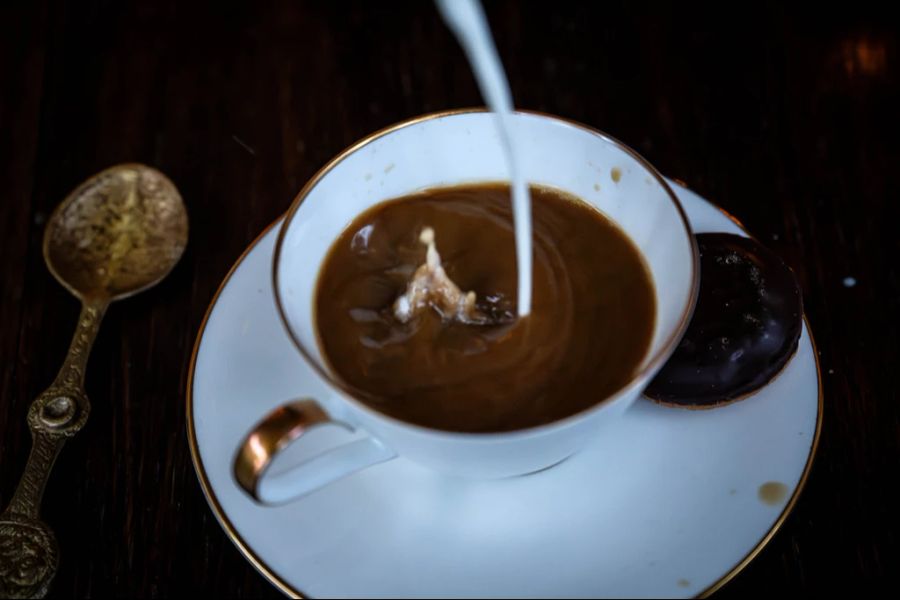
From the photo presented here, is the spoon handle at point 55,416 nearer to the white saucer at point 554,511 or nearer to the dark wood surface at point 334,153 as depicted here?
the dark wood surface at point 334,153

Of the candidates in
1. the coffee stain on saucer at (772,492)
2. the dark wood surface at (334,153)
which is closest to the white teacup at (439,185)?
the coffee stain on saucer at (772,492)

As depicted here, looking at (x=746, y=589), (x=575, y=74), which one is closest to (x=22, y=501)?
(x=746, y=589)

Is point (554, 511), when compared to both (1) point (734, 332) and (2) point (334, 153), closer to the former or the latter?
(1) point (734, 332)

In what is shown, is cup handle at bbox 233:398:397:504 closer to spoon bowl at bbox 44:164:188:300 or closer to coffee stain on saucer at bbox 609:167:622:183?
coffee stain on saucer at bbox 609:167:622:183

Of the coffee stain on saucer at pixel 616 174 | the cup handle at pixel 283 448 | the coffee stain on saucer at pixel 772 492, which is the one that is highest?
the coffee stain on saucer at pixel 616 174

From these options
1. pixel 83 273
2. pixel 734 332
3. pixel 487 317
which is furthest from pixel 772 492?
pixel 83 273

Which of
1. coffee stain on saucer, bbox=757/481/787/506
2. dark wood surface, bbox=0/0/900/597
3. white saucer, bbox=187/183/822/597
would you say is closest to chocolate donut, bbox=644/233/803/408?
white saucer, bbox=187/183/822/597

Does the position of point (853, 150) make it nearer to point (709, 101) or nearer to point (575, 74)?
point (709, 101)
